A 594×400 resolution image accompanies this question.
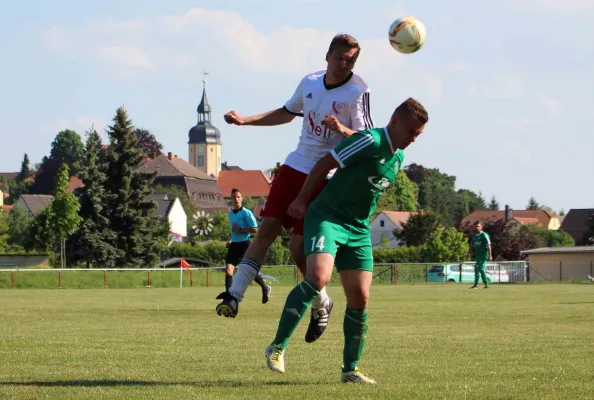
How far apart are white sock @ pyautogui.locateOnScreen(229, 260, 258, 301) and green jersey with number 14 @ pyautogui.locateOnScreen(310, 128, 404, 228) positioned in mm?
1189

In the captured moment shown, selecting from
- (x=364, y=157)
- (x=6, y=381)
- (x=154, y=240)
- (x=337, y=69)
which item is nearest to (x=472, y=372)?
(x=364, y=157)

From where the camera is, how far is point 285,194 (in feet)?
27.5

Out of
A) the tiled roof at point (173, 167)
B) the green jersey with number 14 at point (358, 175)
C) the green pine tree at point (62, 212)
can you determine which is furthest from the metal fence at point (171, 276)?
the tiled roof at point (173, 167)

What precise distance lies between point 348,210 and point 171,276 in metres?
41.5

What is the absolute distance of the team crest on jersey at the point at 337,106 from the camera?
8.24 metres

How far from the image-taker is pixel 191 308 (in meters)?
20.5

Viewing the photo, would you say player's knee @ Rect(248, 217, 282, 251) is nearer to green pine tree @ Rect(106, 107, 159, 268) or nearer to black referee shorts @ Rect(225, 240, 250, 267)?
black referee shorts @ Rect(225, 240, 250, 267)

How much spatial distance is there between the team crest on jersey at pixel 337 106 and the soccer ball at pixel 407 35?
0.80 m

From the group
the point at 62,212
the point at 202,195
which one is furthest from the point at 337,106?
the point at 202,195

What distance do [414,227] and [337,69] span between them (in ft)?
294

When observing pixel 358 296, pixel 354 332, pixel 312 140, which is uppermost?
pixel 312 140

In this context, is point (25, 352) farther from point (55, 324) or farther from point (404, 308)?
point (404, 308)

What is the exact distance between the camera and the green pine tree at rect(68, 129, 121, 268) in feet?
226

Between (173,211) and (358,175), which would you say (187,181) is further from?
(358,175)
